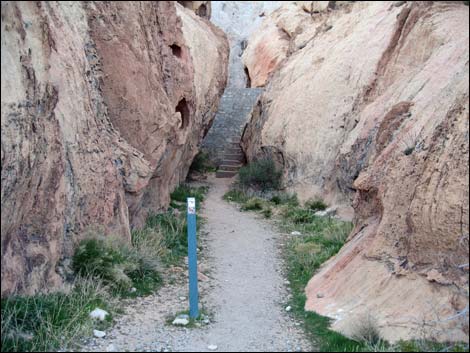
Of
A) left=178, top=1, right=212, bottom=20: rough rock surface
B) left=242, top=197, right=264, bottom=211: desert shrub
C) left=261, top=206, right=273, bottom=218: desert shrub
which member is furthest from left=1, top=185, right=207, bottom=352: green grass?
left=178, top=1, right=212, bottom=20: rough rock surface

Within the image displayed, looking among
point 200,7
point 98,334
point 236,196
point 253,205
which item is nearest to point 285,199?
point 253,205

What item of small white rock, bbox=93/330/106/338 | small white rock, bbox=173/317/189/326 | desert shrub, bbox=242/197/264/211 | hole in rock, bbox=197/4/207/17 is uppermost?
hole in rock, bbox=197/4/207/17

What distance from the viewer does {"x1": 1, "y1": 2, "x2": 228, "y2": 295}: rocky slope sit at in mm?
6242

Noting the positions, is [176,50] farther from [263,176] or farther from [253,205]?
[263,176]

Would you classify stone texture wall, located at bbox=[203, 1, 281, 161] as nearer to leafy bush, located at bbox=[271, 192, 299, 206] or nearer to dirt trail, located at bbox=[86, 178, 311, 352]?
leafy bush, located at bbox=[271, 192, 299, 206]

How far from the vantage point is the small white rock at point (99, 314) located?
645 cm

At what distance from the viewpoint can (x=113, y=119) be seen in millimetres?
10039

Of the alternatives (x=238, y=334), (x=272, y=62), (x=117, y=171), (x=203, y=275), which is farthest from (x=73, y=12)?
(x=272, y=62)

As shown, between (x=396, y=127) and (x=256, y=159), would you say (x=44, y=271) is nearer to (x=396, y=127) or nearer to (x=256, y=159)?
(x=396, y=127)

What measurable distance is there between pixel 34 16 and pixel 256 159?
36.3ft

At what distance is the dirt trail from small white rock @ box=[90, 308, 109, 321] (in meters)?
0.18

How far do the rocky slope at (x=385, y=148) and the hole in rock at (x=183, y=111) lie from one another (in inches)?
130

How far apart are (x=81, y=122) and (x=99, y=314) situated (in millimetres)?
2897

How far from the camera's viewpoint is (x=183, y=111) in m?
13.7
